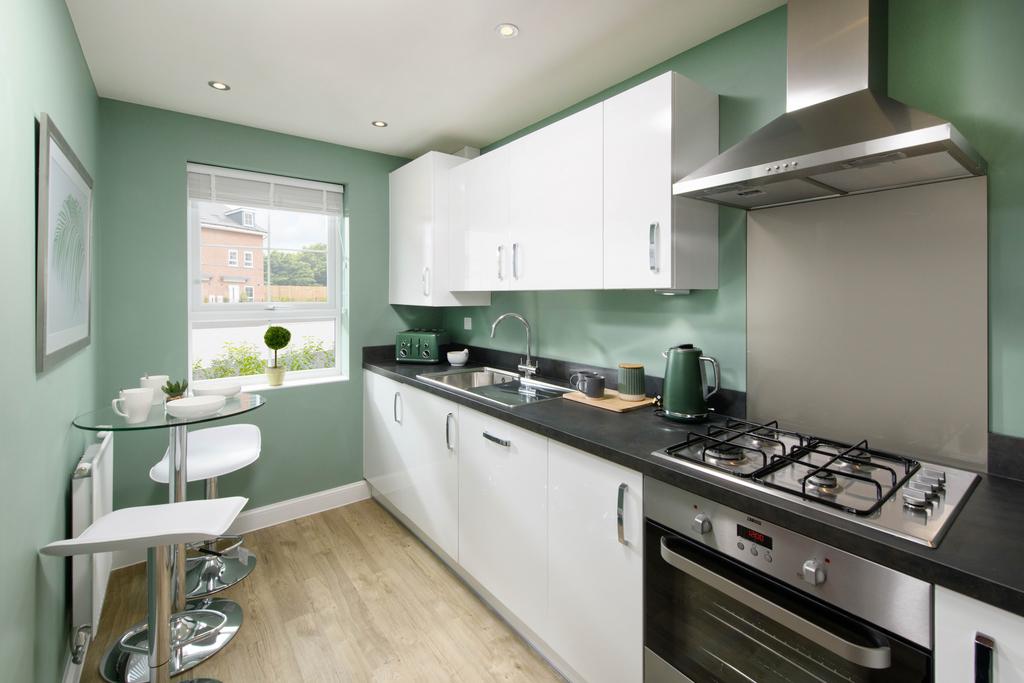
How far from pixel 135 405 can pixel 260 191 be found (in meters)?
1.72

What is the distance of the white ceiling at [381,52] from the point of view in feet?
5.74

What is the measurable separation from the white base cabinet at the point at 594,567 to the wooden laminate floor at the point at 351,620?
32 cm

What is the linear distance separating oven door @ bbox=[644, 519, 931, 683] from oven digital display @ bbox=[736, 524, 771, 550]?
8cm

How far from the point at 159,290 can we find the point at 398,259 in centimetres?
136

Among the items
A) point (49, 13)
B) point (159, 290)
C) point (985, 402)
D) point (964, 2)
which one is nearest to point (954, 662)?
point (985, 402)

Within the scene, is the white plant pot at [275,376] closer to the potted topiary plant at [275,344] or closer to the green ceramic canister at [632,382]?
the potted topiary plant at [275,344]

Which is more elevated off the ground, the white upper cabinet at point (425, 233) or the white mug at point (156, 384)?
the white upper cabinet at point (425, 233)

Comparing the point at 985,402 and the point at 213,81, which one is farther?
the point at 213,81

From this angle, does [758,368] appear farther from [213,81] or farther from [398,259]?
[213,81]

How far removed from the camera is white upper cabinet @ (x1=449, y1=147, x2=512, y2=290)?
2520 millimetres

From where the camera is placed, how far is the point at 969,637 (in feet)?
2.80

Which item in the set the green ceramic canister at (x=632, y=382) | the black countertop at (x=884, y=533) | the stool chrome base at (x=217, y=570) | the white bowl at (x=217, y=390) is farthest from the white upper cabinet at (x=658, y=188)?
the stool chrome base at (x=217, y=570)

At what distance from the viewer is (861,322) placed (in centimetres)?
156

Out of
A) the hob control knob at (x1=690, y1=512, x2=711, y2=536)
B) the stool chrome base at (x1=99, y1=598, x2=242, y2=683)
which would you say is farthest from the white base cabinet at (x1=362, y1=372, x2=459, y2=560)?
the hob control knob at (x1=690, y1=512, x2=711, y2=536)
